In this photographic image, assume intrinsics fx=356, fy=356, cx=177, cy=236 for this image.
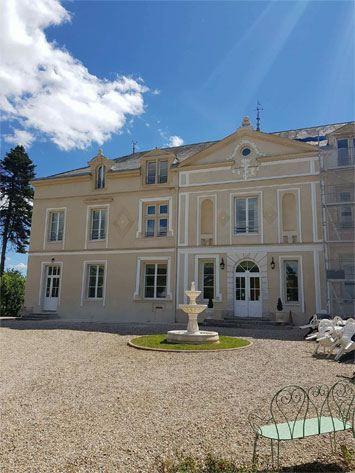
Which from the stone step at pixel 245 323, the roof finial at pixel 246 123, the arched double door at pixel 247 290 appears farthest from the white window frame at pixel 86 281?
the roof finial at pixel 246 123

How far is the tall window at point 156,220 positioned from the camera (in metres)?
18.0

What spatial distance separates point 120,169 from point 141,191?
2258mm

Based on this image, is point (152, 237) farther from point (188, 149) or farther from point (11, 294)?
point (11, 294)

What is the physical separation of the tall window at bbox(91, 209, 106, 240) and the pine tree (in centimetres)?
1212

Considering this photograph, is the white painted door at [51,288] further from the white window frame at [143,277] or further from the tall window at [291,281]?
the tall window at [291,281]

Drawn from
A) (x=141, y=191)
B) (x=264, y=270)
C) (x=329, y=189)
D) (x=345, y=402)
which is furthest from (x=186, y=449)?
(x=141, y=191)

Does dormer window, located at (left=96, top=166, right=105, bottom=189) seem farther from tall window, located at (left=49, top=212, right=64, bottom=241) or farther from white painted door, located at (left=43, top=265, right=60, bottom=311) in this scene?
white painted door, located at (left=43, top=265, right=60, bottom=311)

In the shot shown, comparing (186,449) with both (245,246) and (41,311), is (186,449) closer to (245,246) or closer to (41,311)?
(245,246)

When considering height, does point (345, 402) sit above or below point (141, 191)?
below

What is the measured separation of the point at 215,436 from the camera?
11.9ft

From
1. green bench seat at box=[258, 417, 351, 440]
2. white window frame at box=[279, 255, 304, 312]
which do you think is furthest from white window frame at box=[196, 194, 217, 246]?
green bench seat at box=[258, 417, 351, 440]

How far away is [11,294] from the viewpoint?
23.9 m

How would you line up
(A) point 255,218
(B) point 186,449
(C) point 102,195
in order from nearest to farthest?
(B) point 186,449, (A) point 255,218, (C) point 102,195

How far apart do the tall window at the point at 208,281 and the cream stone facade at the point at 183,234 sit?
5cm
